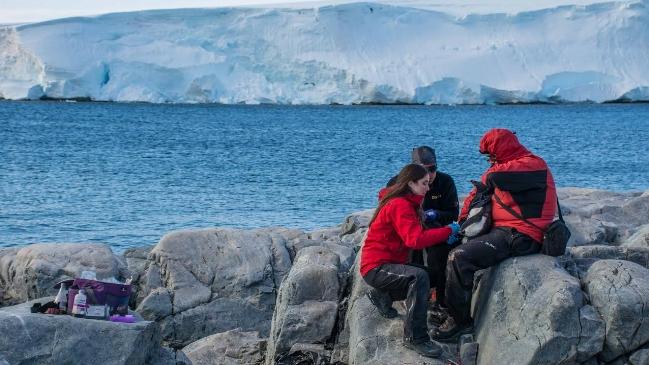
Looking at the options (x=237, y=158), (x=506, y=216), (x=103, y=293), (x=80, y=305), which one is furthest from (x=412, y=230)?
(x=237, y=158)

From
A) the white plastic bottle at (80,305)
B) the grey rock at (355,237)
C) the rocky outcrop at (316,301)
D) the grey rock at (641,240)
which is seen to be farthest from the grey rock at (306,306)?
the grey rock at (355,237)

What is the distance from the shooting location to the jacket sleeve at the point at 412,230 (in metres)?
8.03

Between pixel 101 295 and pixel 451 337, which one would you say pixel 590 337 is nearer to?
pixel 451 337

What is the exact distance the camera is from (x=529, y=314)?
8016 mm

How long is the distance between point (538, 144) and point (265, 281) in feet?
131

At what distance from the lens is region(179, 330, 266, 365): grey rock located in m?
9.74

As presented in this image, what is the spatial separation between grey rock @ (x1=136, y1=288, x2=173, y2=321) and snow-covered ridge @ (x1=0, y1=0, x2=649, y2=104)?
51.7m

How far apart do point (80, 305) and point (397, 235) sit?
8.68 ft

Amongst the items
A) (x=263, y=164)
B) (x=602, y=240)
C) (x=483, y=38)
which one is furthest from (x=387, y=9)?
(x=602, y=240)

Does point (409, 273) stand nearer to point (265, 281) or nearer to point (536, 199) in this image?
point (536, 199)

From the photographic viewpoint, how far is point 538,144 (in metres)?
50.4

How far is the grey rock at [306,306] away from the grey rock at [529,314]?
4.62 ft

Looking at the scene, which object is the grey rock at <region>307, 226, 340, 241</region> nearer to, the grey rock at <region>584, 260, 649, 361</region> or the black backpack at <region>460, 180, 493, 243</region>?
the black backpack at <region>460, 180, 493, 243</region>

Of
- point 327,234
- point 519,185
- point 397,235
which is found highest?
point 519,185
